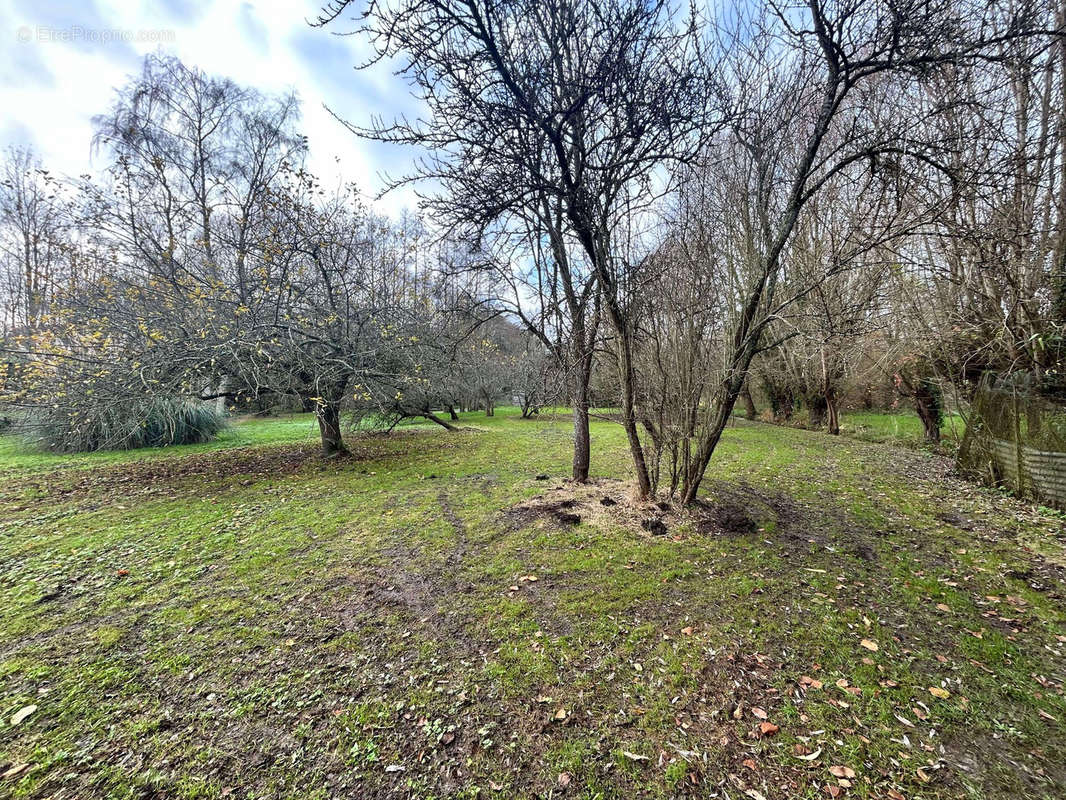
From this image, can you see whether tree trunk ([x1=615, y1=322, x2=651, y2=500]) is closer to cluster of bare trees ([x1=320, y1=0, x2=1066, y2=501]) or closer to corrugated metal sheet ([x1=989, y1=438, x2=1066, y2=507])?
cluster of bare trees ([x1=320, y1=0, x2=1066, y2=501])

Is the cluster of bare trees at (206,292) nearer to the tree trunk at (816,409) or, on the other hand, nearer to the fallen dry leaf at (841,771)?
the fallen dry leaf at (841,771)

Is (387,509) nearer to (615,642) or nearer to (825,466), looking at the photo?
(615,642)

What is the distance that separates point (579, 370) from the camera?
5777mm

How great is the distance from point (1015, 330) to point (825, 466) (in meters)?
3.28

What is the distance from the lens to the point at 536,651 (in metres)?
2.55

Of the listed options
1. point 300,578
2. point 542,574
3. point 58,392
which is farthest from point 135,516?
point 542,574

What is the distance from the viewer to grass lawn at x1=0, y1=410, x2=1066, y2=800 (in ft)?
5.83

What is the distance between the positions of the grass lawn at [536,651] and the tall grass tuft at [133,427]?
162 inches

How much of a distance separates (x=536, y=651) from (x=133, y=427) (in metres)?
9.24

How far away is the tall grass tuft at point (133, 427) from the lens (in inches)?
331

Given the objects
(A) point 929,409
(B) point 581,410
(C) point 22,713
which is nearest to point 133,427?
(C) point 22,713

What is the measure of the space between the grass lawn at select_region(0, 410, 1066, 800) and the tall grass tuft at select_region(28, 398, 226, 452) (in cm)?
411

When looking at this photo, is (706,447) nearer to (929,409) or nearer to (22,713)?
(22,713)

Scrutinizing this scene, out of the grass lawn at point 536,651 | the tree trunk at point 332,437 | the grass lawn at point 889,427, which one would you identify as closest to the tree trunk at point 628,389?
the grass lawn at point 536,651
